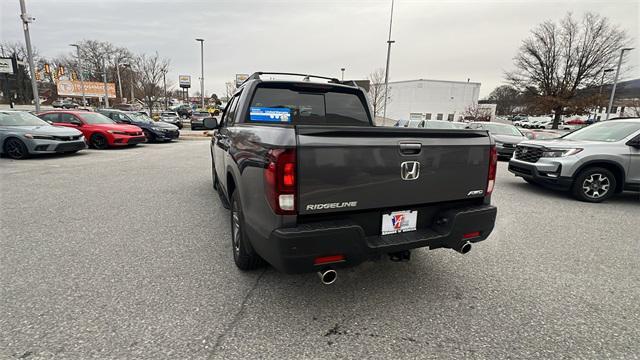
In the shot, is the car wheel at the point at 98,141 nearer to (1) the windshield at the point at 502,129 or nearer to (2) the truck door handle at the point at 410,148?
(2) the truck door handle at the point at 410,148

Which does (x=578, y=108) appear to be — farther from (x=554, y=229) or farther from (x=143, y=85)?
(x=143, y=85)

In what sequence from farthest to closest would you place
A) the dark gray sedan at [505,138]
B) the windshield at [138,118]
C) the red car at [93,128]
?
1. the windshield at [138,118]
2. the dark gray sedan at [505,138]
3. the red car at [93,128]

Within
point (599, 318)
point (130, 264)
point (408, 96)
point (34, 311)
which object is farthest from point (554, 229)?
point (408, 96)

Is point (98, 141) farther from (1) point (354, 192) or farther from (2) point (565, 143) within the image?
(2) point (565, 143)

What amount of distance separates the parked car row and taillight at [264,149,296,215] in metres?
10.8

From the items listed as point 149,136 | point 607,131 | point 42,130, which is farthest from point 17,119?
point 607,131

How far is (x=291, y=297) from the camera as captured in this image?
9.10 feet

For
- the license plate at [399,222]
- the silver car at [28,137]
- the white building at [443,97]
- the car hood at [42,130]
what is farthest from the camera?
the white building at [443,97]

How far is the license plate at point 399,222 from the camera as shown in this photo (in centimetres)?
245

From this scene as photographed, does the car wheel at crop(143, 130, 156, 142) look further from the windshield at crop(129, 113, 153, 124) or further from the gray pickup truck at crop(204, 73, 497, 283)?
the gray pickup truck at crop(204, 73, 497, 283)

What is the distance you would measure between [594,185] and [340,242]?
667 cm

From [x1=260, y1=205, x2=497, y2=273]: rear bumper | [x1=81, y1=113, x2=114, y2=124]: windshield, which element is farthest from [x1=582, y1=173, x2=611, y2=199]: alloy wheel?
[x1=81, y1=113, x2=114, y2=124]: windshield

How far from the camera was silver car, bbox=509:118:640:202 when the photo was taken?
602 cm

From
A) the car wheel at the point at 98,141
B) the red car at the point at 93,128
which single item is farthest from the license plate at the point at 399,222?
the car wheel at the point at 98,141
